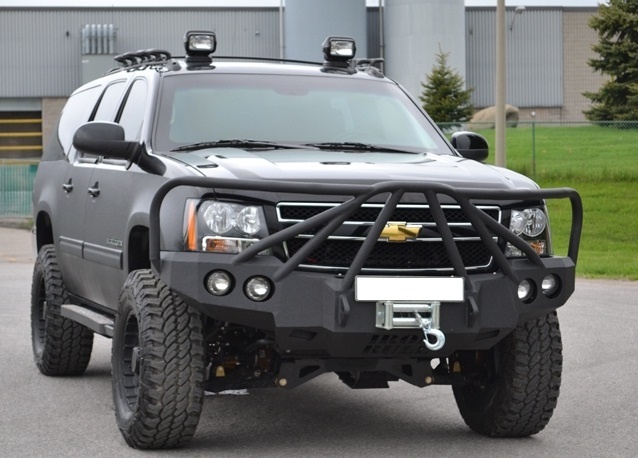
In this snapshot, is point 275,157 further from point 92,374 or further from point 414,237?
point 92,374

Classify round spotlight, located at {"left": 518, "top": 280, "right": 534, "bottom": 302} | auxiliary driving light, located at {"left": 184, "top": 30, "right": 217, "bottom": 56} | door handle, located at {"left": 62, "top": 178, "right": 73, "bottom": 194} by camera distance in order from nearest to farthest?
round spotlight, located at {"left": 518, "top": 280, "right": 534, "bottom": 302}, auxiliary driving light, located at {"left": 184, "top": 30, "right": 217, "bottom": 56}, door handle, located at {"left": 62, "top": 178, "right": 73, "bottom": 194}

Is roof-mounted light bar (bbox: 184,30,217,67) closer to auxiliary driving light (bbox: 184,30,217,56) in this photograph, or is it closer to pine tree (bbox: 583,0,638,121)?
auxiliary driving light (bbox: 184,30,217,56)

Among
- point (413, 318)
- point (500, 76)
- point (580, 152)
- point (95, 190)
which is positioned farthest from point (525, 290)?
point (580, 152)

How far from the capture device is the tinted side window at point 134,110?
7992 millimetres

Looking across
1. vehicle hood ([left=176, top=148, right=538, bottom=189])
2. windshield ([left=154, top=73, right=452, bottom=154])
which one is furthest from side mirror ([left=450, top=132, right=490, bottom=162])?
vehicle hood ([left=176, top=148, right=538, bottom=189])

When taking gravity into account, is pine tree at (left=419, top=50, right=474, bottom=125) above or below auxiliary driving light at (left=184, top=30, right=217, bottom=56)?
below

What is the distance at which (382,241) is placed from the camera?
6.36m

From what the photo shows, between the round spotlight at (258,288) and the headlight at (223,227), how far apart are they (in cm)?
17

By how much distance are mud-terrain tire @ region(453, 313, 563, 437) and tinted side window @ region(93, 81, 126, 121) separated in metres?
3.04

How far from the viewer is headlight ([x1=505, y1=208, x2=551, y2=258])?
6691 millimetres

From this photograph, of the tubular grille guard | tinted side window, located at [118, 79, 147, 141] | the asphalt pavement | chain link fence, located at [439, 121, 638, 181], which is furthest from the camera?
chain link fence, located at [439, 121, 638, 181]

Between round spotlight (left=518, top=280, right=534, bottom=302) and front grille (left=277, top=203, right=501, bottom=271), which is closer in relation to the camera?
front grille (left=277, top=203, right=501, bottom=271)

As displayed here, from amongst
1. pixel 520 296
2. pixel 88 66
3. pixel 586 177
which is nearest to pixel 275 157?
pixel 520 296

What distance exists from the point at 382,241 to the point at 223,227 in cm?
72
